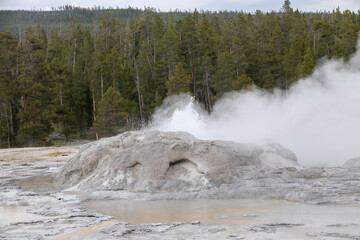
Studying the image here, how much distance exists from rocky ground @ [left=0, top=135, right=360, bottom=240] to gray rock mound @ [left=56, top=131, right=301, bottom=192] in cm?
34

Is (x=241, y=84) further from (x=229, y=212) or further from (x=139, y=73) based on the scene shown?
(x=229, y=212)

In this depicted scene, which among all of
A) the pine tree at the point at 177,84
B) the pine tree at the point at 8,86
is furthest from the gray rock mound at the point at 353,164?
the pine tree at the point at 8,86

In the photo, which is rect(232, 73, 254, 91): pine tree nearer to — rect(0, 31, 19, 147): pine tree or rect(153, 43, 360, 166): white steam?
rect(153, 43, 360, 166): white steam

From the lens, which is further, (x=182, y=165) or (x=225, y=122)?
(x=225, y=122)

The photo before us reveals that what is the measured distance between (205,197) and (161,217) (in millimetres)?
2211

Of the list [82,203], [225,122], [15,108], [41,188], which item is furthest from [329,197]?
[15,108]

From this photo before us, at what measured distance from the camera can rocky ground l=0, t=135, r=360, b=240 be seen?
24.7ft

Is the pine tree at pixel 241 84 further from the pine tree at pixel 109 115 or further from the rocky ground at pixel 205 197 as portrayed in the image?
the rocky ground at pixel 205 197

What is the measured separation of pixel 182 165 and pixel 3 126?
Result: 1060 inches

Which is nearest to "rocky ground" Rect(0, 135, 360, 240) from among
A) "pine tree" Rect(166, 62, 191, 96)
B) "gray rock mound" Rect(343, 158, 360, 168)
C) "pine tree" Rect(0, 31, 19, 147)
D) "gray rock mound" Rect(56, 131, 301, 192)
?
"gray rock mound" Rect(56, 131, 301, 192)

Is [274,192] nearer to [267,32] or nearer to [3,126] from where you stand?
[3,126]

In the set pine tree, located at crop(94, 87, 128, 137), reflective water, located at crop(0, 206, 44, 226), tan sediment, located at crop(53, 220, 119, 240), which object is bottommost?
pine tree, located at crop(94, 87, 128, 137)

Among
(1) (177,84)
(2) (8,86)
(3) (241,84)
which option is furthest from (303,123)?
(2) (8,86)

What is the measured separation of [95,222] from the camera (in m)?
8.77
